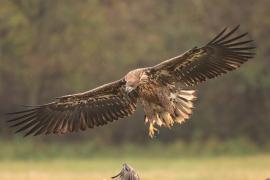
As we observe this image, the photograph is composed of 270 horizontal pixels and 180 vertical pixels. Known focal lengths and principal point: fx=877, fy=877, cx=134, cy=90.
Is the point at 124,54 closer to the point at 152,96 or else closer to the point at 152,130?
the point at 152,96

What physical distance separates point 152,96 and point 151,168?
36.5 ft

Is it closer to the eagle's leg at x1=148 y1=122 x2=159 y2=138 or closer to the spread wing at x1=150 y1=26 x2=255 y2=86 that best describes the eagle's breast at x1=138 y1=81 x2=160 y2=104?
the spread wing at x1=150 y1=26 x2=255 y2=86

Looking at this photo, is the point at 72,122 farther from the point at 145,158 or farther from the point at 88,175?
the point at 145,158

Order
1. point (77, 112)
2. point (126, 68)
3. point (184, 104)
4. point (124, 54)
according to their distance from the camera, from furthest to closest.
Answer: point (124, 54) < point (126, 68) < point (77, 112) < point (184, 104)

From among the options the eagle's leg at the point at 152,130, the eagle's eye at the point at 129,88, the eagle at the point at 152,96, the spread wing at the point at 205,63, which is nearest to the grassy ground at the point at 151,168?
the eagle at the point at 152,96

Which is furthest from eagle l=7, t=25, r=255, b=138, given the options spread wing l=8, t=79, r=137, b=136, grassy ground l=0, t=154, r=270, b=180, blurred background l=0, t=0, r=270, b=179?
blurred background l=0, t=0, r=270, b=179

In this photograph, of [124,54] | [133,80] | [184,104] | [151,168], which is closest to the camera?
[133,80]

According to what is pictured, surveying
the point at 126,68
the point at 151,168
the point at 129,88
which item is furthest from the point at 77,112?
the point at 126,68

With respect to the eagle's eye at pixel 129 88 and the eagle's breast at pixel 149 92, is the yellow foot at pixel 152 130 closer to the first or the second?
the eagle's breast at pixel 149 92

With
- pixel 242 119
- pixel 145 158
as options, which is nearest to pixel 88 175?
pixel 145 158

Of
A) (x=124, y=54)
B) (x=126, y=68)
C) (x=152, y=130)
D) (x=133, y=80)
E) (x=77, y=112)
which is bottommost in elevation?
(x=152, y=130)

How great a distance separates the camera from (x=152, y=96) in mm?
11742

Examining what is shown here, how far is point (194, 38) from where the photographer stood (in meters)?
30.2

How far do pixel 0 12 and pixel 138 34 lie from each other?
492 centimetres
